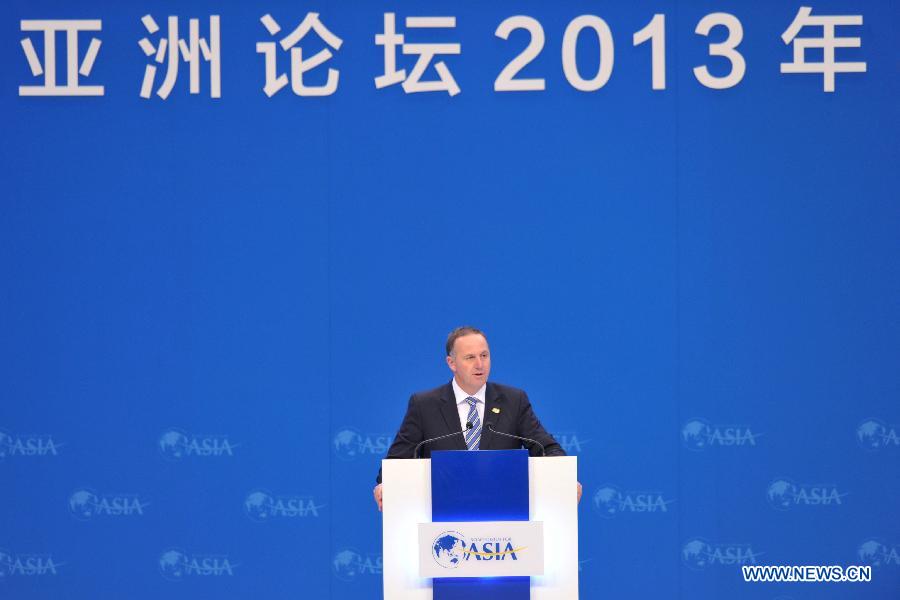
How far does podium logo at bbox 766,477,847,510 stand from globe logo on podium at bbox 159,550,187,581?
2.96 metres

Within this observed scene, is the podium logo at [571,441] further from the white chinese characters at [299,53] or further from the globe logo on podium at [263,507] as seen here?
the white chinese characters at [299,53]

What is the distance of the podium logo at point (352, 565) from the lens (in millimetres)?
5246

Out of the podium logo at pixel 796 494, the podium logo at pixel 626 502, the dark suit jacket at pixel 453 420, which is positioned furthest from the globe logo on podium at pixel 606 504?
the dark suit jacket at pixel 453 420

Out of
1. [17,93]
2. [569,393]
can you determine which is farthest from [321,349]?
[17,93]

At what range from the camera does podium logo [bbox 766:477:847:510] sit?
5.19 m

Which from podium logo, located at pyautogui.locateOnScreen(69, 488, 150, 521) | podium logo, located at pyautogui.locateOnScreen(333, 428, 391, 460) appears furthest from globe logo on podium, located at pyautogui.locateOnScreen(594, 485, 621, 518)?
podium logo, located at pyautogui.locateOnScreen(69, 488, 150, 521)

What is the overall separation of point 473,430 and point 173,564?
7.49 feet

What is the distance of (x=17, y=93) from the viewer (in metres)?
5.27

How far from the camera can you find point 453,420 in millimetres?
3768

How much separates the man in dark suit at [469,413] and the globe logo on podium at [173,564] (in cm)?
196

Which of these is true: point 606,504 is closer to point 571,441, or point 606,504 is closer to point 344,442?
point 571,441

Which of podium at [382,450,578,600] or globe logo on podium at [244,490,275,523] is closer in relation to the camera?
podium at [382,450,578,600]

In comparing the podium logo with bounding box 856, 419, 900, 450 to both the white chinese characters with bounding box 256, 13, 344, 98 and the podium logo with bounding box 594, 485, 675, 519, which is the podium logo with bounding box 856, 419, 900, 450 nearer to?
the podium logo with bounding box 594, 485, 675, 519

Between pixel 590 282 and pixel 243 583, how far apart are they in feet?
7.59
